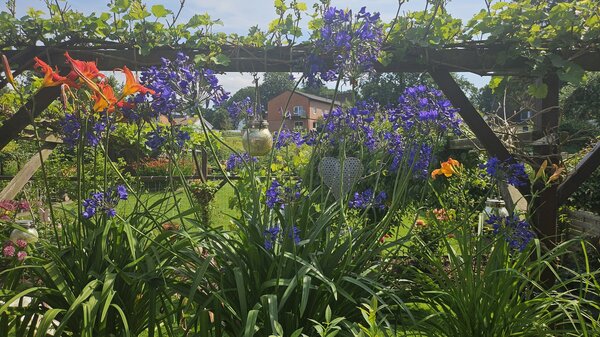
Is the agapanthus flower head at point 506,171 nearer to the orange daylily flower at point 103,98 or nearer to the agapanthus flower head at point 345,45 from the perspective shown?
the agapanthus flower head at point 345,45

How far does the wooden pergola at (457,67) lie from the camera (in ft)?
9.25

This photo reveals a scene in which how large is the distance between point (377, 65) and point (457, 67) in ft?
1.46

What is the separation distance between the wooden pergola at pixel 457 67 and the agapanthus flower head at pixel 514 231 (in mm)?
760

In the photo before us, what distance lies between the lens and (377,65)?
2.86m

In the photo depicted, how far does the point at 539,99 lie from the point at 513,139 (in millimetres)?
337

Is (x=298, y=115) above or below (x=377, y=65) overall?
below

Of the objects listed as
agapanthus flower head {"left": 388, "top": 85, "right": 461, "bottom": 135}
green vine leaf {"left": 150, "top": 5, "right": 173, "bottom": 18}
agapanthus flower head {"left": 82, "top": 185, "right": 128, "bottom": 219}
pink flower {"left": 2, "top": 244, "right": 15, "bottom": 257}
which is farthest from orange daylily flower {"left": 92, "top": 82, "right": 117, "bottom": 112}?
pink flower {"left": 2, "top": 244, "right": 15, "bottom": 257}

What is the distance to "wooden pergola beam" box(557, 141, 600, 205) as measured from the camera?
2766 millimetres

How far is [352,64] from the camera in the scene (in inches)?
77.7

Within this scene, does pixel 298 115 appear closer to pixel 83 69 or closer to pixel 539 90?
pixel 83 69

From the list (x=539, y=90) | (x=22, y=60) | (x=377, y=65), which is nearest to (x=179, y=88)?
(x=377, y=65)

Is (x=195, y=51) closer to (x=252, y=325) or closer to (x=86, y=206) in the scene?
(x=86, y=206)

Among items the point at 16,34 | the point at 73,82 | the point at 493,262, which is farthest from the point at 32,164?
the point at 493,262

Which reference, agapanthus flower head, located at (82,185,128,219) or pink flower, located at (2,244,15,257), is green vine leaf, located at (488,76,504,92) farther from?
pink flower, located at (2,244,15,257)
